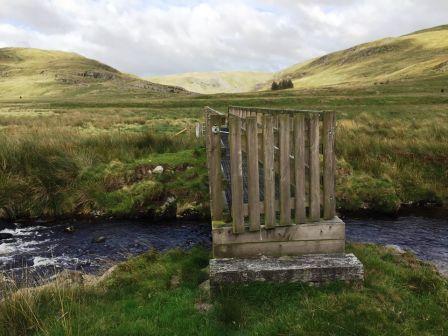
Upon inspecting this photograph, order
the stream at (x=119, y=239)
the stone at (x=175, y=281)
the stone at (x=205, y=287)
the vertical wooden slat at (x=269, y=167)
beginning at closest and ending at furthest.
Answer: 1. the stone at (x=205, y=287)
2. the vertical wooden slat at (x=269, y=167)
3. the stone at (x=175, y=281)
4. the stream at (x=119, y=239)

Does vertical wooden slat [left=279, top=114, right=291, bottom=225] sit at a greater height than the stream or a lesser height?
greater

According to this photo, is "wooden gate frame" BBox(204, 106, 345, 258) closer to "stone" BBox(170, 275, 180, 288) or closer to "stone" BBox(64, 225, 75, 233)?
"stone" BBox(170, 275, 180, 288)

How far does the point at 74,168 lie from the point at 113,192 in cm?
193

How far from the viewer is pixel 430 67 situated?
112m

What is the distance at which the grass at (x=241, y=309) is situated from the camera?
5068mm

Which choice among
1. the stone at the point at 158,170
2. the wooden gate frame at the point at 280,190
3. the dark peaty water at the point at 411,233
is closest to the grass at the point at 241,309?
the wooden gate frame at the point at 280,190

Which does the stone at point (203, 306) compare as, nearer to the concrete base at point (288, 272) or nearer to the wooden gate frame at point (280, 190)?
the concrete base at point (288, 272)

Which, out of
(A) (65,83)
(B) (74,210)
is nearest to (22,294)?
(B) (74,210)

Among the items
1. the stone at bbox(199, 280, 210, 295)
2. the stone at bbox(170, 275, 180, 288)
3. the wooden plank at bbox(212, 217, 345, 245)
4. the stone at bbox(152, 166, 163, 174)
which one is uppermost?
the wooden plank at bbox(212, 217, 345, 245)

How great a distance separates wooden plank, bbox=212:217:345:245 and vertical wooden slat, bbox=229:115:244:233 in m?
0.15

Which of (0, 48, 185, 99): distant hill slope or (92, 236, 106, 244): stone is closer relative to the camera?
(92, 236, 106, 244): stone

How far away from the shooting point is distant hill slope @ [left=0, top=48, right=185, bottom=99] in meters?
139

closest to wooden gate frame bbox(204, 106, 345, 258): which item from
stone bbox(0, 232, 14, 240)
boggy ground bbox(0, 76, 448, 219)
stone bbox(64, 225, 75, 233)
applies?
stone bbox(64, 225, 75, 233)

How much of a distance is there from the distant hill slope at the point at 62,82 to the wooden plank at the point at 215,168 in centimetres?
12872
